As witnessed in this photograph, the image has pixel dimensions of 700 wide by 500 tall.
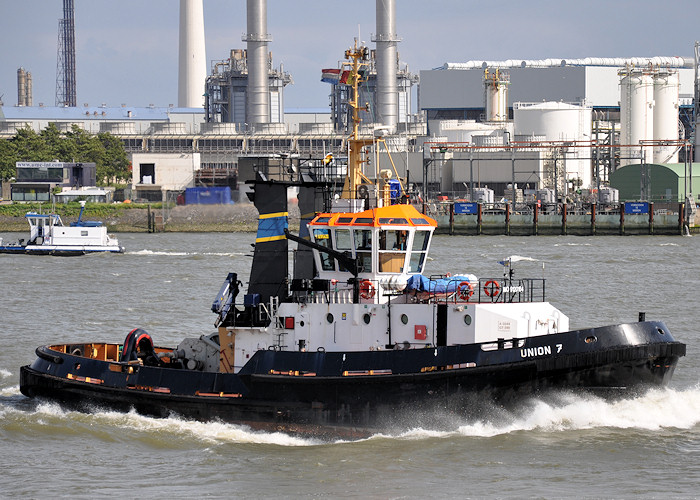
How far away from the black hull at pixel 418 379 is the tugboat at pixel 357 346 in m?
0.02

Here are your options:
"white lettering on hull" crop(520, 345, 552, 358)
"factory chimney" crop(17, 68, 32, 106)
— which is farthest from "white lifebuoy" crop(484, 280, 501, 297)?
"factory chimney" crop(17, 68, 32, 106)

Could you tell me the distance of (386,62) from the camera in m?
97.5

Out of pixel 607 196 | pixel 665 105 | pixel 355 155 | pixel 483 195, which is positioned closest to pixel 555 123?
pixel 665 105

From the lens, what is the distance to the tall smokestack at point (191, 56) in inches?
5128

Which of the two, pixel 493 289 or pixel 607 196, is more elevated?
pixel 607 196

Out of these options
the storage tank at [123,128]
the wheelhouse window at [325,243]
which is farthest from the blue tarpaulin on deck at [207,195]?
the wheelhouse window at [325,243]

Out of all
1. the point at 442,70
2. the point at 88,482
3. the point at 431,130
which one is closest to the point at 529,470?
the point at 88,482

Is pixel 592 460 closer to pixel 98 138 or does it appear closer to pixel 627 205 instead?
pixel 627 205

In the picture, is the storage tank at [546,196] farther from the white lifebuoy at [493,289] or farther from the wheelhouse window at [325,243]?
the white lifebuoy at [493,289]

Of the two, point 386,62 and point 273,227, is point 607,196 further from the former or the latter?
point 273,227

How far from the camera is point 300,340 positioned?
54.9 ft

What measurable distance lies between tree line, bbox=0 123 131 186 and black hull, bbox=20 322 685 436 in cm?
7506

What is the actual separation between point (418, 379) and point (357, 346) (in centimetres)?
127

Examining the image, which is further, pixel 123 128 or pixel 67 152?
pixel 123 128
